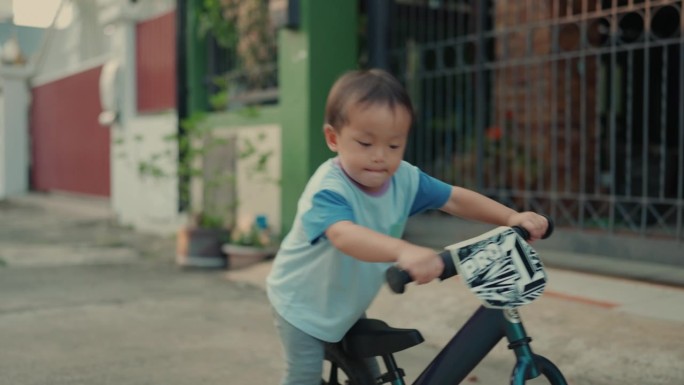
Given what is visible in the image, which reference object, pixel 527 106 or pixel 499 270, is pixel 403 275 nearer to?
pixel 499 270

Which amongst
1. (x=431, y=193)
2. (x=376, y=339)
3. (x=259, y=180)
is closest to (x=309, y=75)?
(x=259, y=180)

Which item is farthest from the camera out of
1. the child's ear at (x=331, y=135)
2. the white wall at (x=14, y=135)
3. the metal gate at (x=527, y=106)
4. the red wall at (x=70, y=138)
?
the white wall at (x=14, y=135)

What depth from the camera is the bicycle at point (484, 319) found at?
1.80 meters

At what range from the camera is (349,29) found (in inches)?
261

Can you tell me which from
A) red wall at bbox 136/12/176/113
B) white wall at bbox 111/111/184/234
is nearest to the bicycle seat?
white wall at bbox 111/111/184/234

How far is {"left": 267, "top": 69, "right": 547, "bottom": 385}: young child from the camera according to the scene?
2.04 meters

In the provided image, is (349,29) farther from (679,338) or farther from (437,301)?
(679,338)

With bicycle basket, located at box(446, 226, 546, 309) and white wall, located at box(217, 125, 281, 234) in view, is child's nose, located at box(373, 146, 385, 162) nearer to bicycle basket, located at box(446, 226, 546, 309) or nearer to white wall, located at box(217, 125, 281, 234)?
bicycle basket, located at box(446, 226, 546, 309)

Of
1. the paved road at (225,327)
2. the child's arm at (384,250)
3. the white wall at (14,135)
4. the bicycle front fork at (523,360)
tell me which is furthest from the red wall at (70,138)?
the bicycle front fork at (523,360)

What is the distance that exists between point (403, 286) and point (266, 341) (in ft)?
8.45

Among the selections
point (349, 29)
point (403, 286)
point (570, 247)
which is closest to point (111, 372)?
point (403, 286)

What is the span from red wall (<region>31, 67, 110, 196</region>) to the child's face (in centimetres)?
1018

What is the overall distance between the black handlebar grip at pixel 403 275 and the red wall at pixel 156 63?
7.46 meters

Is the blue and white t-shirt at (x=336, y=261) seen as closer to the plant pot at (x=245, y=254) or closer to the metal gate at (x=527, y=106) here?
the metal gate at (x=527, y=106)
